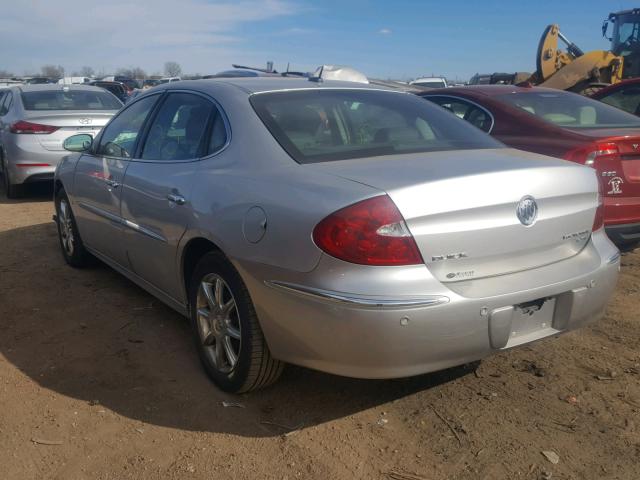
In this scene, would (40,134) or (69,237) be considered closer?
(69,237)

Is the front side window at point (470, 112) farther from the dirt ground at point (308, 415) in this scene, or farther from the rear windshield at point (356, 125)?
the dirt ground at point (308, 415)

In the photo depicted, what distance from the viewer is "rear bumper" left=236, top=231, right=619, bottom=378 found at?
2.54 meters

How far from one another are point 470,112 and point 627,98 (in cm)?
317

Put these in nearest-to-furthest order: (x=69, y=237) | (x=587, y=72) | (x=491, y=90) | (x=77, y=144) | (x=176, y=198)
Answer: (x=176, y=198) → (x=77, y=144) → (x=69, y=237) → (x=491, y=90) → (x=587, y=72)

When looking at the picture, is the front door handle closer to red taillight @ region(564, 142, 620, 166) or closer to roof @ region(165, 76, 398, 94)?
roof @ region(165, 76, 398, 94)

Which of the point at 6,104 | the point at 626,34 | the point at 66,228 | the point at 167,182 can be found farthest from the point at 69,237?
the point at 626,34

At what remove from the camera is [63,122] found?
893 centimetres

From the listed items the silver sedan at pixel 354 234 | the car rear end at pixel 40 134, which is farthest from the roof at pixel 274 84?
the car rear end at pixel 40 134

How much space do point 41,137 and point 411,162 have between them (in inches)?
286

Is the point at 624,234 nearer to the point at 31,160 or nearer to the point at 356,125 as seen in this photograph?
the point at 356,125

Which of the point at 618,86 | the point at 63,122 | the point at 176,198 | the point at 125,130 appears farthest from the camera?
the point at 63,122

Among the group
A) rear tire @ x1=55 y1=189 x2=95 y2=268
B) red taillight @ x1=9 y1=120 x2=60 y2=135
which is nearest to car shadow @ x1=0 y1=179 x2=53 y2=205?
red taillight @ x1=9 y1=120 x2=60 y2=135

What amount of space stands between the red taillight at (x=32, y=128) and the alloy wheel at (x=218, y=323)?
6412 mm

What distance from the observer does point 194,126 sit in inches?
147
